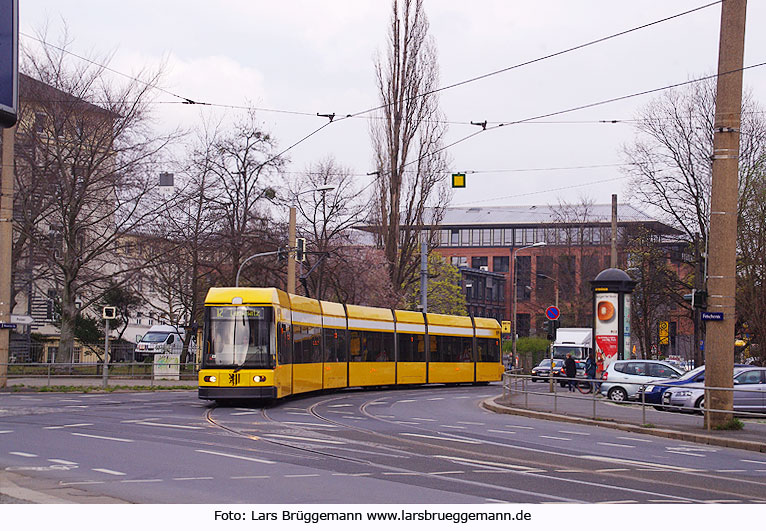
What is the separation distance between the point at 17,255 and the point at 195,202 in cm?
803

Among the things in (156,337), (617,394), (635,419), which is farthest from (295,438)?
(156,337)

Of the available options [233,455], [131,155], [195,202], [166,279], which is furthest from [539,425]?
[166,279]

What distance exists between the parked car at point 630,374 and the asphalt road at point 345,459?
8.57 metres

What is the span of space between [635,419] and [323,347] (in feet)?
37.7

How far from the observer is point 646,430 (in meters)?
21.5

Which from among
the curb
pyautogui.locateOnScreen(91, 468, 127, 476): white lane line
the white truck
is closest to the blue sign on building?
pyautogui.locateOnScreen(91, 468, 127, 476): white lane line

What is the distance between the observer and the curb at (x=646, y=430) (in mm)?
18766

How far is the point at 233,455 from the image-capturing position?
14.3m

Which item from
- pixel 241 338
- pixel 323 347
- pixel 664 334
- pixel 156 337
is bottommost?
pixel 156 337

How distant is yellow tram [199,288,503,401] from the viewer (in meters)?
25.2

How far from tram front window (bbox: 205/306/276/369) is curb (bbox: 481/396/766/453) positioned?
6863 mm

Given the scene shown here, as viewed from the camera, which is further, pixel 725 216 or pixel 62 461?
pixel 725 216

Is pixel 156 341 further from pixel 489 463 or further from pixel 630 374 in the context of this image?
pixel 489 463
